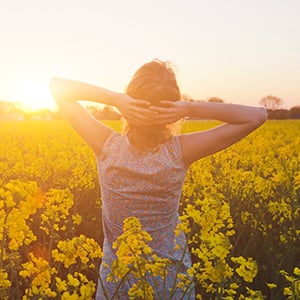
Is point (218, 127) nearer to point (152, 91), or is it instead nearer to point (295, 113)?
point (152, 91)

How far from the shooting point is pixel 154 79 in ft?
6.81

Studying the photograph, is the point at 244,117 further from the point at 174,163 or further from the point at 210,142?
the point at 174,163

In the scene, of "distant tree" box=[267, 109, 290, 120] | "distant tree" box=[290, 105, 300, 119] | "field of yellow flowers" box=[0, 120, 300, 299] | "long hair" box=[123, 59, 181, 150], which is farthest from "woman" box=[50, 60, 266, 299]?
"distant tree" box=[290, 105, 300, 119]

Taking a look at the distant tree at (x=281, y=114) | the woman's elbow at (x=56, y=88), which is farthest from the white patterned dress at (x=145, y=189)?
the distant tree at (x=281, y=114)

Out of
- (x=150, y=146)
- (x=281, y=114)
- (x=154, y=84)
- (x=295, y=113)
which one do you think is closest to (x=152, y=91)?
(x=154, y=84)

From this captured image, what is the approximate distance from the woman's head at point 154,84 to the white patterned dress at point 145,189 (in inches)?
8.6

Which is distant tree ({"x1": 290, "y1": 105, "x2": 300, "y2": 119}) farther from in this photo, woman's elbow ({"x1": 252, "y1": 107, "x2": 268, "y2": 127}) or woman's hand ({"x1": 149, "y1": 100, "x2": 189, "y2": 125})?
woman's hand ({"x1": 149, "y1": 100, "x2": 189, "y2": 125})

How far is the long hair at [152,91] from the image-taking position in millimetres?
2070

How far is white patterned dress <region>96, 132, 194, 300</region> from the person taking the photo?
2.17 metres

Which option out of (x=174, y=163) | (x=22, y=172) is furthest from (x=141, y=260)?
(x=22, y=172)

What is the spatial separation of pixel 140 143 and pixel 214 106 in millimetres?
364

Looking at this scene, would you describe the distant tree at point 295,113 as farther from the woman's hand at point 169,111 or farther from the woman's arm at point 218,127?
the woman's hand at point 169,111

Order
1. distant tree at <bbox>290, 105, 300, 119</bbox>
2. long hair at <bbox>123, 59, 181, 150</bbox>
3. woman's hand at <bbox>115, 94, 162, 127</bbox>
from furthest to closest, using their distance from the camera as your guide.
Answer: distant tree at <bbox>290, 105, 300, 119</bbox> → long hair at <bbox>123, 59, 181, 150</bbox> → woman's hand at <bbox>115, 94, 162, 127</bbox>

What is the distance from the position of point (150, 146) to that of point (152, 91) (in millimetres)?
260
